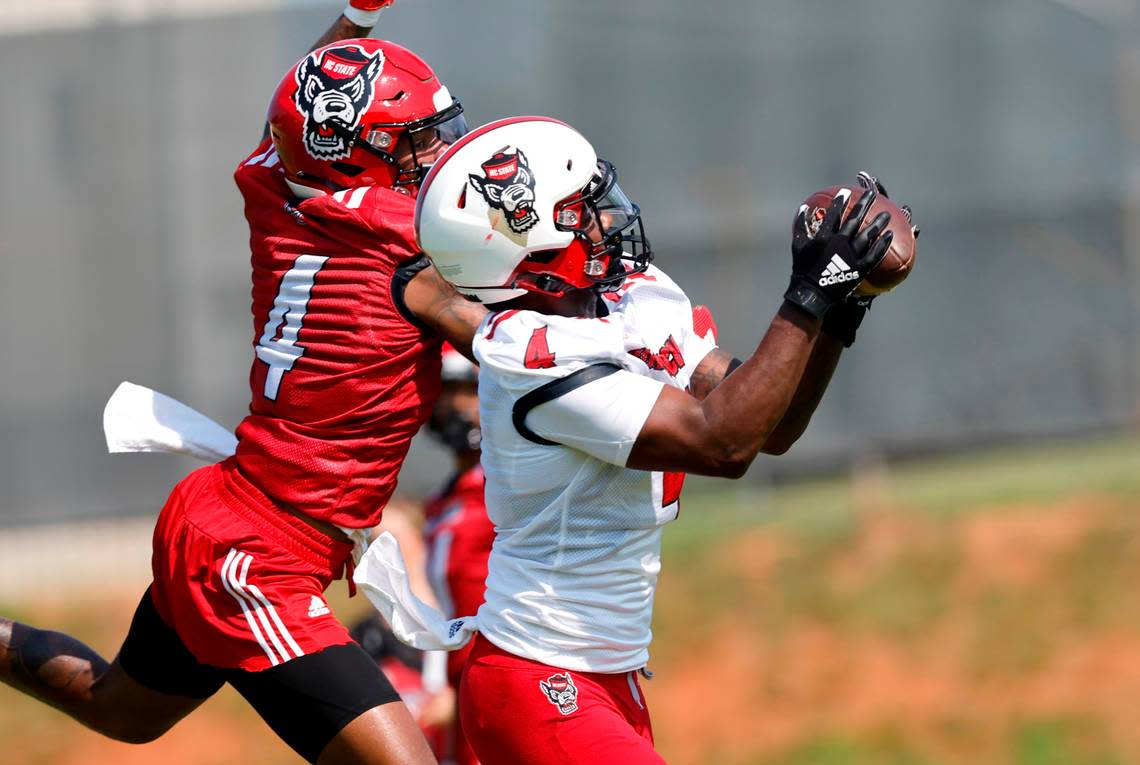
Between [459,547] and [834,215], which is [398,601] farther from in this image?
[459,547]

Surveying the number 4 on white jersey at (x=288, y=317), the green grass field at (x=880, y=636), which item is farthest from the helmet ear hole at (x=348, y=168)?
the green grass field at (x=880, y=636)

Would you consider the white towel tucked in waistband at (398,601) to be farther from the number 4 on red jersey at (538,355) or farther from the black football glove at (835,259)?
the black football glove at (835,259)

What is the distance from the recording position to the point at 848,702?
951 cm

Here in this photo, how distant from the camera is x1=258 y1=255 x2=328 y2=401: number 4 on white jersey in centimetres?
461

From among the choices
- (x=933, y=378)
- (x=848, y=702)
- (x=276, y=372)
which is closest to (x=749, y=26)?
(x=933, y=378)

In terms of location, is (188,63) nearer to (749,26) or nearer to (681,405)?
(749,26)

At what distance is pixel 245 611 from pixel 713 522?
693 cm

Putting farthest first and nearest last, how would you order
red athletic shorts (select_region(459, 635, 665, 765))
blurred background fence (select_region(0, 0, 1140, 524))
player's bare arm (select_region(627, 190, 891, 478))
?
blurred background fence (select_region(0, 0, 1140, 524)) → red athletic shorts (select_region(459, 635, 665, 765)) → player's bare arm (select_region(627, 190, 891, 478))

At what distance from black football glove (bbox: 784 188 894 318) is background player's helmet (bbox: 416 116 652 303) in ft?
1.50

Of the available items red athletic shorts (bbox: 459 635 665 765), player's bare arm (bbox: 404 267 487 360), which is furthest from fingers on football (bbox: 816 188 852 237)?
red athletic shorts (bbox: 459 635 665 765)

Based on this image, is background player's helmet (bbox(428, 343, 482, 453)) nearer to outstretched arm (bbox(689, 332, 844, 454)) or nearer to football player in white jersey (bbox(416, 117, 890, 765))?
outstretched arm (bbox(689, 332, 844, 454))

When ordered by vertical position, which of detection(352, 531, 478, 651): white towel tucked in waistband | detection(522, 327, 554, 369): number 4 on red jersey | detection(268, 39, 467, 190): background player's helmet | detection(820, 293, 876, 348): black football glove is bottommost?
detection(352, 531, 478, 651): white towel tucked in waistband

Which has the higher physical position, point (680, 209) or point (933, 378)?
point (680, 209)

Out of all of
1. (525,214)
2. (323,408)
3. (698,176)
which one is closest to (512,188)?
(525,214)
